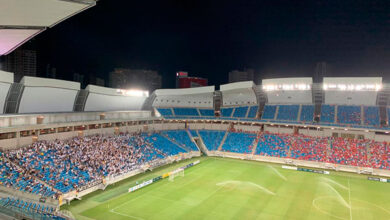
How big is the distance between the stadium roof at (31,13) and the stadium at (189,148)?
0.14ft

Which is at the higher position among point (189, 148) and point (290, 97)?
point (290, 97)

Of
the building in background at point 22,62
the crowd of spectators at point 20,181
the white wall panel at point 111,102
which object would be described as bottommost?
the crowd of spectators at point 20,181

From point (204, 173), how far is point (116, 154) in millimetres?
12365

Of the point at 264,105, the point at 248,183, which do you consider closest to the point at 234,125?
the point at 264,105

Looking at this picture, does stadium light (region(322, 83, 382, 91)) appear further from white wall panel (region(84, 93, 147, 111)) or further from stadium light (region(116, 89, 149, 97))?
white wall panel (region(84, 93, 147, 111))

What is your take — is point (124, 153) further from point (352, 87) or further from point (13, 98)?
point (352, 87)

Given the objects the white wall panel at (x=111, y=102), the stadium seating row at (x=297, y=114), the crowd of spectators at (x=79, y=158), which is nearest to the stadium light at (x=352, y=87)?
the stadium seating row at (x=297, y=114)

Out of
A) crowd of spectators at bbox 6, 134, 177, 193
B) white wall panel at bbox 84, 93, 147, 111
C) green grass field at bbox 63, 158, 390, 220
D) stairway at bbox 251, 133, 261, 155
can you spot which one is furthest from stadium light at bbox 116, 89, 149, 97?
stairway at bbox 251, 133, 261, 155

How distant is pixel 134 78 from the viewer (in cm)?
13275

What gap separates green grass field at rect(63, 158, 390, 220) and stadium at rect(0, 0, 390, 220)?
0.13 meters

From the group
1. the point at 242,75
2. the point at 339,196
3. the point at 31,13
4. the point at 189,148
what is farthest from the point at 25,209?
the point at 242,75

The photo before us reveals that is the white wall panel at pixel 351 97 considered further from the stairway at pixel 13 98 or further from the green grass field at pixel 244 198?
the stairway at pixel 13 98

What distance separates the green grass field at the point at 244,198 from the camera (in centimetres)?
2191

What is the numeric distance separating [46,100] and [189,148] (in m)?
24.6
